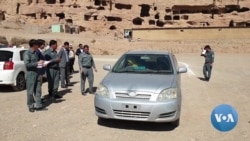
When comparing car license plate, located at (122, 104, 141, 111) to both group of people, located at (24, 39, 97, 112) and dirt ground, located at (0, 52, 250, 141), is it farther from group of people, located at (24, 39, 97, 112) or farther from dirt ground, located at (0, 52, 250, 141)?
group of people, located at (24, 39, 97, 112)

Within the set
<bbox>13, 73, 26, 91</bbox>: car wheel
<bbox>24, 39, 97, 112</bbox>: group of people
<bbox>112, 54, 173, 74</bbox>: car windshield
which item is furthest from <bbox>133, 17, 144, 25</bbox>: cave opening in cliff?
<bbox>112, 54, 173, 74</bbox>: car windshield

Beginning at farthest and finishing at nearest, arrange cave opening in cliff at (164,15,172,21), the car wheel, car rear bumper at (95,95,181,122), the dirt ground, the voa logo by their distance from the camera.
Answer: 1. cave opening in cliff at (164,15,172,21)
2. the car wheel
3. car rear bumper at (95,95,181,122)
4. the dirt ground
5. the voa logo

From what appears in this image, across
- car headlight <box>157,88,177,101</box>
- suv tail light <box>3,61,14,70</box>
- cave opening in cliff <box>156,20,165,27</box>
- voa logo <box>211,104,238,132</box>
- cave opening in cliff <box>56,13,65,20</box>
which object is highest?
cave opening in cliff <box>56,13,65,20</box>

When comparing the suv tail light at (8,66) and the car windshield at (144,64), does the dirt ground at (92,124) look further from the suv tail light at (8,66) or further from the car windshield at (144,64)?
the car windshield at (144,64)

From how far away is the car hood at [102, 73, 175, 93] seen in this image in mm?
6730

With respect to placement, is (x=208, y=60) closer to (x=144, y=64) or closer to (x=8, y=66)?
(x=144, y=64)

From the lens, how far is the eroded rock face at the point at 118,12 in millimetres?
57438

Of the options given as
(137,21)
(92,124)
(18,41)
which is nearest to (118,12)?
(137,21)

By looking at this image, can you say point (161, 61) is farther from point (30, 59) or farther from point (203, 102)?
point (30, 59)

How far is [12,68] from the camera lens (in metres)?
11.0

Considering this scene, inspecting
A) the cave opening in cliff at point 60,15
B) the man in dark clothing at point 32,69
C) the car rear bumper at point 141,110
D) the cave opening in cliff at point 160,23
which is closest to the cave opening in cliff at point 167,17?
the cave opening in cliff at point 160,23

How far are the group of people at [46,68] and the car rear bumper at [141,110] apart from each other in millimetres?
2296

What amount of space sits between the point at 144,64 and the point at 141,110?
203 centimetres

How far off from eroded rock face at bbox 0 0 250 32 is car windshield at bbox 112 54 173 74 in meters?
48.9
